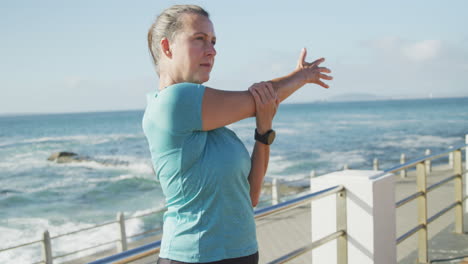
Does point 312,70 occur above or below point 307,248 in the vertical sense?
above

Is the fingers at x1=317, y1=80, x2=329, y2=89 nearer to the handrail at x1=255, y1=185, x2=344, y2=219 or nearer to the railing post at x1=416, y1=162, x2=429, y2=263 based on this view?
the handrail at x1=255, y1=185, x2=344, y2=219

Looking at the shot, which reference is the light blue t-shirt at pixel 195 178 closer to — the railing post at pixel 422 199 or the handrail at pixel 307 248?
the handrail at pixel 307 248

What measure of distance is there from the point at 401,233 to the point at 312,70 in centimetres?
711

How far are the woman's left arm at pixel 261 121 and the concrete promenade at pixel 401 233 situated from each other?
3.49 meters

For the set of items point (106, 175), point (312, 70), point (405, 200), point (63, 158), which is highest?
point (312, 70)

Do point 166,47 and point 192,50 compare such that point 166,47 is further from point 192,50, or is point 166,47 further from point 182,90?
point 182,90

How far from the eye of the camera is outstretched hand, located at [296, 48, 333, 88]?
1726 millimetres

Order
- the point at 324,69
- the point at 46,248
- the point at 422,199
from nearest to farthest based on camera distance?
the point at 324,69, the point at 422,199, the point at 46,248

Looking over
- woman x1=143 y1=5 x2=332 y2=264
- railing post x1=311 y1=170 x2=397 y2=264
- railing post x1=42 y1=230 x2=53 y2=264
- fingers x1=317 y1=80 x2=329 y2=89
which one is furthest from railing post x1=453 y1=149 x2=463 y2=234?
railing post x1=42 y1=230 x2=53 y2=264

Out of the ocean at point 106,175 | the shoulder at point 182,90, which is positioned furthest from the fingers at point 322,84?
the ocean at point 106,175

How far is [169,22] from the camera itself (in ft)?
4.83

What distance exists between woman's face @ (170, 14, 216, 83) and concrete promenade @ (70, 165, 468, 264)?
3.76m

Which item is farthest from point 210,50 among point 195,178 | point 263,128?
point 195,178

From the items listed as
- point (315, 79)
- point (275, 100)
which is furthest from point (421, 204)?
point (275, 100)
